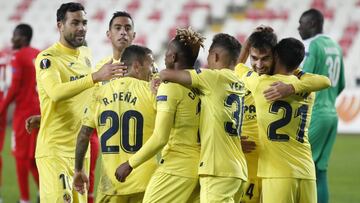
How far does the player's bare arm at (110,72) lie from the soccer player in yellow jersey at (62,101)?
0.23 meters

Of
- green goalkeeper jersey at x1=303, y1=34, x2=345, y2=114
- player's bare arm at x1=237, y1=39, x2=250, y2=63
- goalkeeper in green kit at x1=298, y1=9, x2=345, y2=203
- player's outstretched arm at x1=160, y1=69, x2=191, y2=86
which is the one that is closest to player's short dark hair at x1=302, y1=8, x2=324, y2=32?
goalkeeper in green kit at x1=298, y1=9, x2=345, y2=203

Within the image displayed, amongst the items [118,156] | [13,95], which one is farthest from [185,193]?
[13,95]

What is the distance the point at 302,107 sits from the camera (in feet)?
24.4

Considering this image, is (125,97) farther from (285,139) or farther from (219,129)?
(285,139)

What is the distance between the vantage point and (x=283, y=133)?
7.38 m

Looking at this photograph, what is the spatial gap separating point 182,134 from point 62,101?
174 centimetres

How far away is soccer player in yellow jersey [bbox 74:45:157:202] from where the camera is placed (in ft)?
23.5

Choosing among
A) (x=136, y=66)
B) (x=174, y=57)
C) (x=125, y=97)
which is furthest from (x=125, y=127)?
(x=174, y=57)

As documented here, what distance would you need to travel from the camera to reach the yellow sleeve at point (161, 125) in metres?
6.55

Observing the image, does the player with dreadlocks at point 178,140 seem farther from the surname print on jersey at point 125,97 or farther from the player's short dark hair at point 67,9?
the player's short dark hair at point 67,9

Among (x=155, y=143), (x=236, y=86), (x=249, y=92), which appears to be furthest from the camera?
(x=249, y=92)

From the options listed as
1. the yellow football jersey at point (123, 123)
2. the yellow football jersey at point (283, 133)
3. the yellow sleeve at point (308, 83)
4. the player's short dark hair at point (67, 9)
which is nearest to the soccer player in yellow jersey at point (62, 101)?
the player's short dark hair at point (67, 9)

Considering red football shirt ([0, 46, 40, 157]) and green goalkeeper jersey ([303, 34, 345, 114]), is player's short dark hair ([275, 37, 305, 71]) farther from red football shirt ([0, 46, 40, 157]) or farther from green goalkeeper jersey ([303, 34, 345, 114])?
red football shirt ([0, 46, 40, 157])

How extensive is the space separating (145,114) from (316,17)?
14.1 feet
